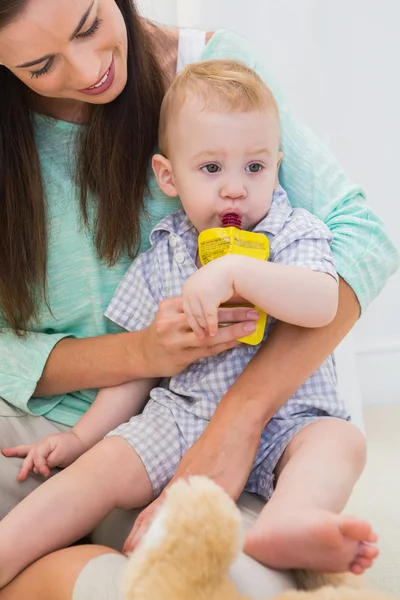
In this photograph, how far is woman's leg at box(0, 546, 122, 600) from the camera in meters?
0.98

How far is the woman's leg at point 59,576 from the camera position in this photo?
981 mm

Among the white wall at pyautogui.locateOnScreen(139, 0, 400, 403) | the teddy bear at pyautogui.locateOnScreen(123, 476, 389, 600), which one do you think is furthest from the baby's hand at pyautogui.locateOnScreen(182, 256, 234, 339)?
the white wall at pyautogui.locateOnScreen(139, 0, 400, 403)

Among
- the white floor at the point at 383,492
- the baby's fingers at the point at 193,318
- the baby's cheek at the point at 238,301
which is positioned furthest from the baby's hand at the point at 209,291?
the white floor at the point at 383,492

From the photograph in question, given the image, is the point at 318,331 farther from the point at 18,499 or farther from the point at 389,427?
the point at 389,427

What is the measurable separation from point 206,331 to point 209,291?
0.10m

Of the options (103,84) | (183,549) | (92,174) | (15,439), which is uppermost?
(103,84)

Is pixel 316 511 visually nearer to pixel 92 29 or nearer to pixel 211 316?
pixel 211 316

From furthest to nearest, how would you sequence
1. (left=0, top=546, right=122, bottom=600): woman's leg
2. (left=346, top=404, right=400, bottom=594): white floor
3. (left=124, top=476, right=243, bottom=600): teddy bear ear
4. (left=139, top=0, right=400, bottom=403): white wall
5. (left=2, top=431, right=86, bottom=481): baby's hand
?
1. (left=139, top=0, right=400, bottom=403): white wall
2. (left=346, top=404, right=400, bottom=594): white floor
3. (left=2, top=431, right=86, bottom=481): baby's hand
4. (left=0, top=546, right=122, bottom=600): woman's leg
5. (left=124, top=476, right=243, bottom=600): teddy bear ear

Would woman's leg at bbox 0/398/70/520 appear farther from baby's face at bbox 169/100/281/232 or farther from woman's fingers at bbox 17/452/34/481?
baby's face at bbox 169/100/281/232

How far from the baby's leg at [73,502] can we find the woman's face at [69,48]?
1.77ft

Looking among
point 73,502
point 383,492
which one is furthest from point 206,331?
point 383,492

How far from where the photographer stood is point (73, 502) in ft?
3.80

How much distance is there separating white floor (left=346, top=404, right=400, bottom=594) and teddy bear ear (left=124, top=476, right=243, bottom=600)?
67 cm

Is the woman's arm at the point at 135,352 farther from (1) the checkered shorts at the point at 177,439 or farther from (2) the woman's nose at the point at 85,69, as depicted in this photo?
(2) the woman's nose at the point at 85,69
